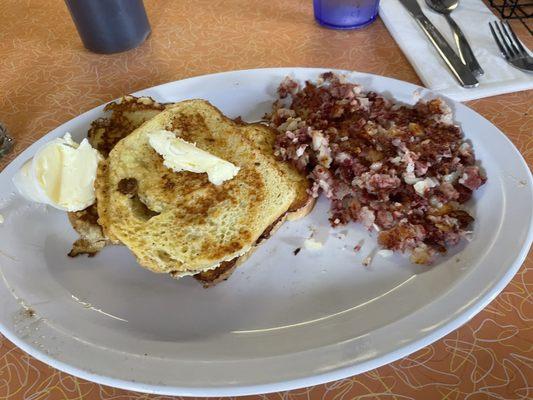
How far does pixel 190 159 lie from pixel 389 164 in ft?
2.17

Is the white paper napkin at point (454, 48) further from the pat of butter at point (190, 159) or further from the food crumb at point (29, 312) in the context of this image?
the food crumb at point (29, 312)

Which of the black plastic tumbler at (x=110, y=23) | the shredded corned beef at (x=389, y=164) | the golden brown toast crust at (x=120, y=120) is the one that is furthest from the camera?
the black plastic tumbler at (x=110, y=23)

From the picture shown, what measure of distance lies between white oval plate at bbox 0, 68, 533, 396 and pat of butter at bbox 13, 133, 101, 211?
0.15 meters

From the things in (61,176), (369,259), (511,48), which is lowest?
(369,259)

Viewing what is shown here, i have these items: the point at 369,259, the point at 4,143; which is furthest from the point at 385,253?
the point at 4,143

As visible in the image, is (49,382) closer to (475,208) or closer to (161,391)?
(161,391)

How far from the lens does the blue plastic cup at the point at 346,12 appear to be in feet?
7.69

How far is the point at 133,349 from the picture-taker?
122 cm

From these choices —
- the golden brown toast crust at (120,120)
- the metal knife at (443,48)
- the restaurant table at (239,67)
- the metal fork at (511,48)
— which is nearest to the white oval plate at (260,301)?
the restaurant table at (239,67)

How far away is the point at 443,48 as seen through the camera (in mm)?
A: 2090

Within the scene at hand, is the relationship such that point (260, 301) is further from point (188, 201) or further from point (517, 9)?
point (517, 9)

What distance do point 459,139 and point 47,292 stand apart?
1464mm

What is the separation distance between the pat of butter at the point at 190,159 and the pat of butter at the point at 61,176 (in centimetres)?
24

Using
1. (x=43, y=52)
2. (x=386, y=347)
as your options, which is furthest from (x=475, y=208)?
(x=43, y=52)
